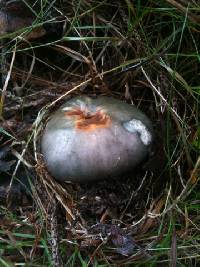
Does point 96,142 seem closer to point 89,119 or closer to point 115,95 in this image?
point 89,119

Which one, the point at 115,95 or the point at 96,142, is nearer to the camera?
the point at 96,142

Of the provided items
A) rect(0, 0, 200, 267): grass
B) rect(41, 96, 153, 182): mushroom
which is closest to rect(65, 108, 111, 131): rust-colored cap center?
rect(41, 96, 153, 182): mushroom

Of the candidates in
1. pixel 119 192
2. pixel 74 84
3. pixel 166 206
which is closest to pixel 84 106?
pixel 74 84

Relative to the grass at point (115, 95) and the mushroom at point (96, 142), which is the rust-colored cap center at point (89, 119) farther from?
the grass at point (115, 95)

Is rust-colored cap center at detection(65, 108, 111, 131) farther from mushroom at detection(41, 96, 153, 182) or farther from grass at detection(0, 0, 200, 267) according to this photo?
grass at detection(0, 0, 200, 267)

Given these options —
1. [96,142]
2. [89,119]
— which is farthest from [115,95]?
[96,142]

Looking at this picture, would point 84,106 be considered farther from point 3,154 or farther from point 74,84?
point 3,154

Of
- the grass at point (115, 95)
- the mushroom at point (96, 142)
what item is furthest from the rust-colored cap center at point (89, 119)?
the grass at point (115, 95)
